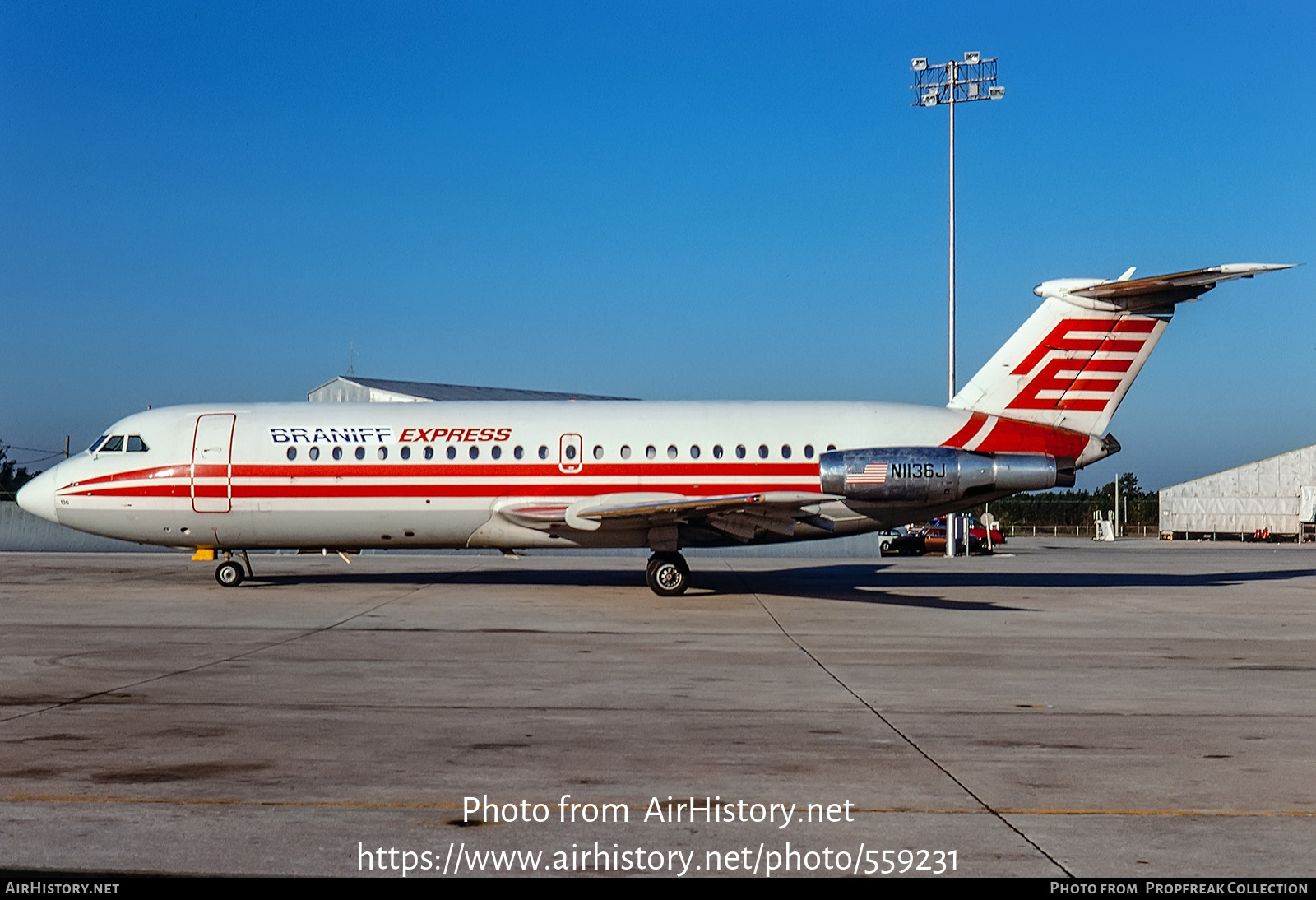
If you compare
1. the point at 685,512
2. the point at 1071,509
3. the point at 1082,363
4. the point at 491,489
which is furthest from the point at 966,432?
the point at 1071,509

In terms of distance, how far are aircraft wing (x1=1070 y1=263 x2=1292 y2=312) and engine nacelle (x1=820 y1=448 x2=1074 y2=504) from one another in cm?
346

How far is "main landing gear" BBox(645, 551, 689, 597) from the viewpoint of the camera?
21.2 m

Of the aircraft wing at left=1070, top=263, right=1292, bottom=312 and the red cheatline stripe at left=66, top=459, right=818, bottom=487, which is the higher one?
the aircraft wing at left=1070, top=263, right=1292, bottom=312

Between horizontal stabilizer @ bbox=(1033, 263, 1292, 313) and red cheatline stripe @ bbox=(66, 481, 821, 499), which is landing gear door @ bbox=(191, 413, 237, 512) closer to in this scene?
red cheatline stripe @ bbox=(66, 481, 821, 499)

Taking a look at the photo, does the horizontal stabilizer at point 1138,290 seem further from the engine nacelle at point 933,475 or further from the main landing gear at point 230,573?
the main landing gear at point 230,573

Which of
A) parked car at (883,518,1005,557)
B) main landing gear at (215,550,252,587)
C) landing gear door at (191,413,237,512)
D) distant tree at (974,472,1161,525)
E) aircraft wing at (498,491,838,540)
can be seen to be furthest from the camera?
distant tree at (974,472,1161,525)

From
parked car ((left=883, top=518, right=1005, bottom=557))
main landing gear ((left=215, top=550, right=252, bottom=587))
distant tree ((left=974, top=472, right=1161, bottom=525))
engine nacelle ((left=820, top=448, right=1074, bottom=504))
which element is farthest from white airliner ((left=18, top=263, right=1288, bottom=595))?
distant tree ((left=974, top=472, right=1161, bottom=525))

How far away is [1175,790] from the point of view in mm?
7219

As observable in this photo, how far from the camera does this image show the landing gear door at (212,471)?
21844 millimetres

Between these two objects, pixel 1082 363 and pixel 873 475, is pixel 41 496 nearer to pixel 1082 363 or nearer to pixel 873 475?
pixel 873 475

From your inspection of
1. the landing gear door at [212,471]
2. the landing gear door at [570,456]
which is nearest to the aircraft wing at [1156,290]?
the landing gear door at [570,456]

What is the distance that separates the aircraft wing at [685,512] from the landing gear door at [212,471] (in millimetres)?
5328

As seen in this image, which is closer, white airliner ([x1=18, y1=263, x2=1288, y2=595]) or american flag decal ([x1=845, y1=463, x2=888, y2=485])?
american flag decal ([x1=845, y1=463, x2=888, y2=485])
